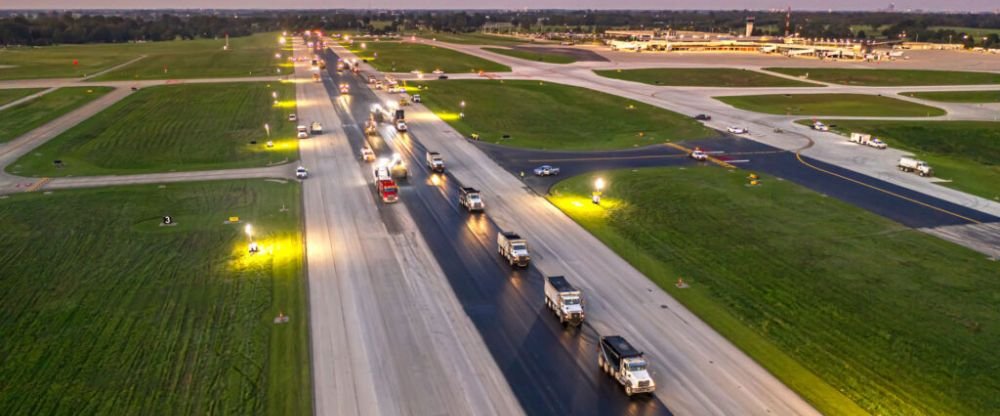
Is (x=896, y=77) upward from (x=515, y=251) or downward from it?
upward

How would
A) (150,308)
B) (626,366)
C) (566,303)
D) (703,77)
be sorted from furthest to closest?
(703,77) → (150,308) → (566,303) → (626,366)

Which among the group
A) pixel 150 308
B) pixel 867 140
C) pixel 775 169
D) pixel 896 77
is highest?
pixel 896 77

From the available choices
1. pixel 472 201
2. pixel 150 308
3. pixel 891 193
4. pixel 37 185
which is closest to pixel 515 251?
pixel 472 201

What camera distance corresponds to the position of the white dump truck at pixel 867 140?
9772 cm

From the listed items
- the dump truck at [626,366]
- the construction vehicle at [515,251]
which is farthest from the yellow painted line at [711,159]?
the dump truck at [626,366]

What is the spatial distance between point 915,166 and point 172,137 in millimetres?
107367

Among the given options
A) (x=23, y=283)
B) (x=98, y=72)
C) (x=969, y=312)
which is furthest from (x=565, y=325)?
(x=98, y=72)

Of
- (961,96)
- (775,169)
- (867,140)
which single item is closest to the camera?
(775,169)

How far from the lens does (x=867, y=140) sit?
327 ft

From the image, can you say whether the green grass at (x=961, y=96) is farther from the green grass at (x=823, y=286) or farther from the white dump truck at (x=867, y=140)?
the green grass at (x=823, y=286)

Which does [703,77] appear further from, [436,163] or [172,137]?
[172,137]

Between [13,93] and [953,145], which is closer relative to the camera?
[953,145]

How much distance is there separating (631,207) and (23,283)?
53.7 m

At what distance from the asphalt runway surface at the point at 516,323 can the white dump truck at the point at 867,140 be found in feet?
214
